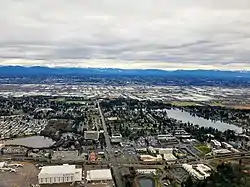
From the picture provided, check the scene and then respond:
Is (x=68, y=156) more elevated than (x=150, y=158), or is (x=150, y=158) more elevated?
(x=150, y=158)

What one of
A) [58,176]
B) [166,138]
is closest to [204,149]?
[166,138]

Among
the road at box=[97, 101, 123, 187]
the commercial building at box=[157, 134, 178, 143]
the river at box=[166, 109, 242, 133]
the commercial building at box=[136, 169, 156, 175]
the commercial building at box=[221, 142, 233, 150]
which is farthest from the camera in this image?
the river at box=[166, 109, 242, 133]

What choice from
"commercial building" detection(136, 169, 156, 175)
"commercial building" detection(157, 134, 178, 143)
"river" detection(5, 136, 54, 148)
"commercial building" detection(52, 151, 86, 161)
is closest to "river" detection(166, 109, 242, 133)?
"commercial building" detection(157, 134, 178, 143)

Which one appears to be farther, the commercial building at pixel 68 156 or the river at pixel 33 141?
the river at pixel 33 141

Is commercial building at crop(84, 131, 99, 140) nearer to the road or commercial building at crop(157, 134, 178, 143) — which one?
the road

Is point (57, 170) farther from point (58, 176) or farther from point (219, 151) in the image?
point (219, 151)

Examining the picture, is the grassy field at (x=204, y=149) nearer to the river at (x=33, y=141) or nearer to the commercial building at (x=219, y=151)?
the commercial building at (x=219, y=151)

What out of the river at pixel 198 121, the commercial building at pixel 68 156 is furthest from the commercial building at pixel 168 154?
the river at pixel 198 121

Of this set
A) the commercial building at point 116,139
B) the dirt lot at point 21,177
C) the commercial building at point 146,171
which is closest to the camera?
the dirt lot at point 21,177
